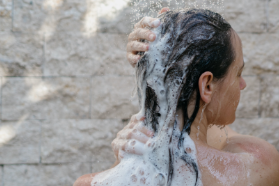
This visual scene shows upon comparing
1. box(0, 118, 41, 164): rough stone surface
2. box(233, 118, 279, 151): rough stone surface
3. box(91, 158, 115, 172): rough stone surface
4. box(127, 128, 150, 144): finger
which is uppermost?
box(127, 128, 150, 144): finger

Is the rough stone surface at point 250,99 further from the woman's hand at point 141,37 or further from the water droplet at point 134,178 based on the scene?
the water droplet at point 134,178

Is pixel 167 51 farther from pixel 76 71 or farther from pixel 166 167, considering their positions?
pixel 76 71

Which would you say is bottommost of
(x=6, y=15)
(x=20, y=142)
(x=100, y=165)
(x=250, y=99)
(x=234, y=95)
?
(x=100, y=165)

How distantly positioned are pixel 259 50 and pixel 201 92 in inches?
56.8

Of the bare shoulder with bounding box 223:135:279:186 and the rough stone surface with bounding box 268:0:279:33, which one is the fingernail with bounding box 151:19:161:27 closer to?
the bare shoulder with bounding box 223:135:279:186

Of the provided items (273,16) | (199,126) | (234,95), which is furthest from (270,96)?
(199,126)

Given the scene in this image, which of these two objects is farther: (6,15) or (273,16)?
(273,16)

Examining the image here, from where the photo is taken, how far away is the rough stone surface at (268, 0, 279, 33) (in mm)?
2402

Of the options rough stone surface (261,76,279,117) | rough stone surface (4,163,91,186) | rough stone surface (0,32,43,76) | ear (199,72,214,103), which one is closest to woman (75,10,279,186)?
ear (199,72,214,103)

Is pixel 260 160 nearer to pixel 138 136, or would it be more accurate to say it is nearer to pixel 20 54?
pixel 138 136

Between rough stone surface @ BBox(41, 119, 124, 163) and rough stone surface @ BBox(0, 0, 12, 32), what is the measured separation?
35.6 inches

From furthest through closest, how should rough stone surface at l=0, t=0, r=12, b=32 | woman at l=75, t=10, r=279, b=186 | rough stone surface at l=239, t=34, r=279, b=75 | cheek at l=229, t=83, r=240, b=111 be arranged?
rough stone surface at l=239, t=34, r=279, b=75, rough stone surface at l=0, t=0, r=12, b=32, cheek at l=229, t=83, r=240, b=111, woman at l=75, t=10, r=279, b=186

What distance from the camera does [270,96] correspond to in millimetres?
2434

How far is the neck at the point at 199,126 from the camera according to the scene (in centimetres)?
129
